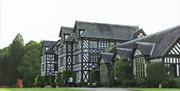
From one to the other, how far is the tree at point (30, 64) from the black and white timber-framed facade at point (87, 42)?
1688cm

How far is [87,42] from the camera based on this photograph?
172 feet

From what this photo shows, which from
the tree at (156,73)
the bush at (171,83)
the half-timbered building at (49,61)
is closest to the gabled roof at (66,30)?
the half-timbered building at (49,61)

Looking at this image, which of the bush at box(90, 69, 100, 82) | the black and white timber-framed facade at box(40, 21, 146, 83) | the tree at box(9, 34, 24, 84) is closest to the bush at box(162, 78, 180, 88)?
the bush at box(90, 69, 100, 82)

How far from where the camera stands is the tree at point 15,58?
7625cm

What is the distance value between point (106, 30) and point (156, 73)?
22.8m

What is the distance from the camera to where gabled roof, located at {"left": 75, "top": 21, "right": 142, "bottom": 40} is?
53.3 m

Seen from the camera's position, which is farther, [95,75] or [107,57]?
[95,75]

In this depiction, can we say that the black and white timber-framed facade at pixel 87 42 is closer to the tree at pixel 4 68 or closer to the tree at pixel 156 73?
the tree at pixel 156 73

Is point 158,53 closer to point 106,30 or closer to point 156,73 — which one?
point 156,73

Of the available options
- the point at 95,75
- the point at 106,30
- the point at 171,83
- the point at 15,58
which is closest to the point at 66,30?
the point at 106,30

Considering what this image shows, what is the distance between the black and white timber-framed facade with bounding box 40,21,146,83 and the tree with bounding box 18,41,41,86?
665 inches

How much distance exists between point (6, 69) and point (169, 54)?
49630 mm

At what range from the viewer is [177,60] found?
35625mm

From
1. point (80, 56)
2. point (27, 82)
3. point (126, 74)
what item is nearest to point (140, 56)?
point (126, 74)
